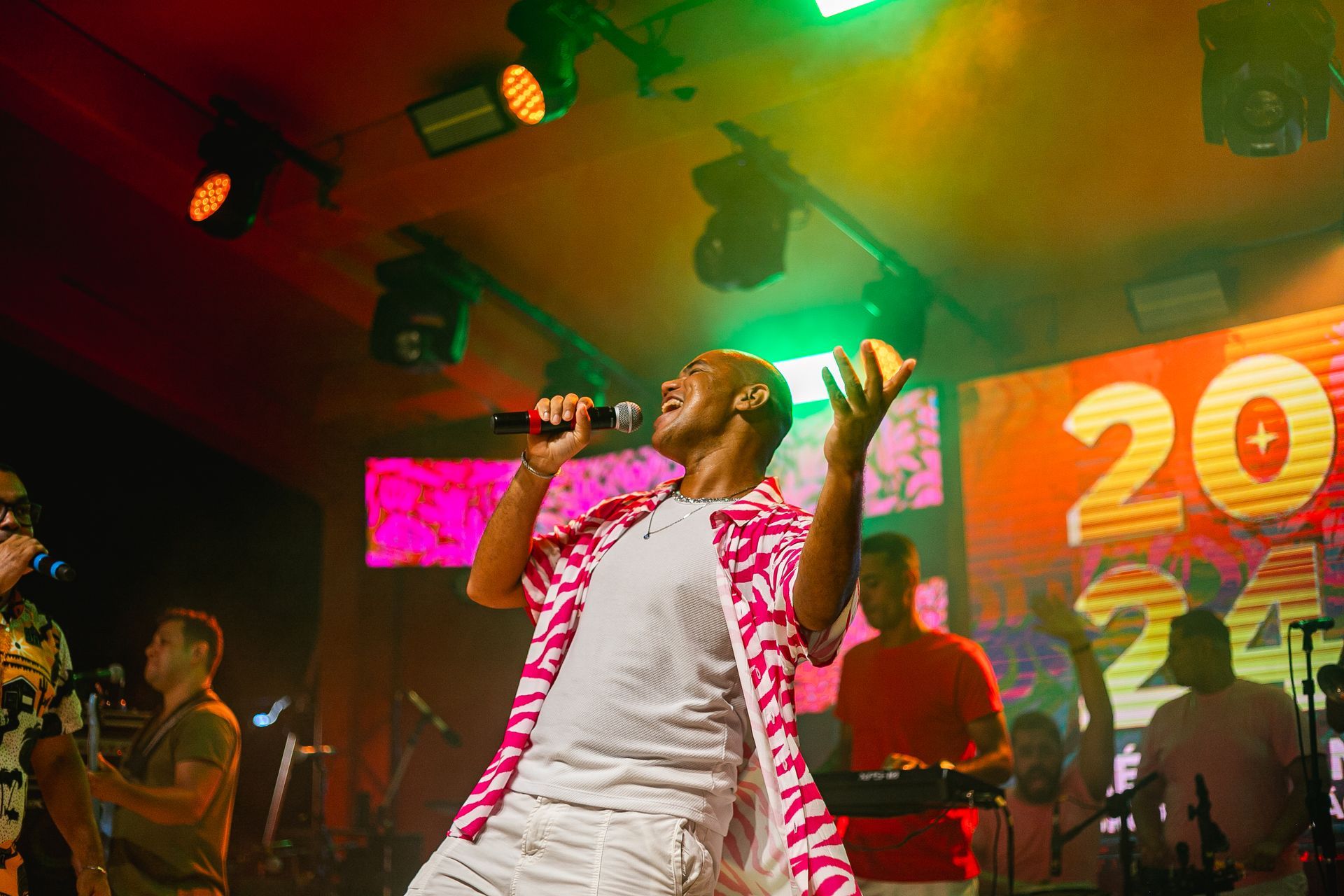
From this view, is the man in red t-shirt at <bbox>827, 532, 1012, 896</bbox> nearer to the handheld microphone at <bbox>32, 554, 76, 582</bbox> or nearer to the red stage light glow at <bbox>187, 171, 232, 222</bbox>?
the handheld microphone at <bbox>32, 554, 76, 582</bbox>

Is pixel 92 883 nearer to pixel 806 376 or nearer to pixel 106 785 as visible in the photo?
pixel 106 785

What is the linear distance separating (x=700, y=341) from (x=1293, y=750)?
455 cm

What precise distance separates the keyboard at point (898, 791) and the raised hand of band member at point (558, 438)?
1784mm

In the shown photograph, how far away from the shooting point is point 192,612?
4625 mm

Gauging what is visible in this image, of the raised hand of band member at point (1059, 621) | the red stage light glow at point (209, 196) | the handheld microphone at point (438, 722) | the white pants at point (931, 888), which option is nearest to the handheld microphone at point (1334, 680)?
the white pants at point (931, 888)

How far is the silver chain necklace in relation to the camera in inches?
89.7

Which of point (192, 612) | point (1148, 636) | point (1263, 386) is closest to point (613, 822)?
point (192, 612)

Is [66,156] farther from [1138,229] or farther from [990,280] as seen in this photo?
[1138,229]

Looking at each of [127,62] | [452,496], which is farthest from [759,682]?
[452,496]

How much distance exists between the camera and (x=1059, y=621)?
21.3 feet

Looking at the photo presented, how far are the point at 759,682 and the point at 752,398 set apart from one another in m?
0.64

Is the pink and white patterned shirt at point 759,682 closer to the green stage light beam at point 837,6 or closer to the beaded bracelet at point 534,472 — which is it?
the beaded bracelet at point 534,472

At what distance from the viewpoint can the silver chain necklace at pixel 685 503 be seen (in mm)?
2279

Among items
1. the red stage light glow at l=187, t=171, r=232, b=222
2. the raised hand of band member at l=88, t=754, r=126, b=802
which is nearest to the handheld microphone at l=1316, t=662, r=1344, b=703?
the raised hand of band member at l=88, t=754, r=126, b=802
